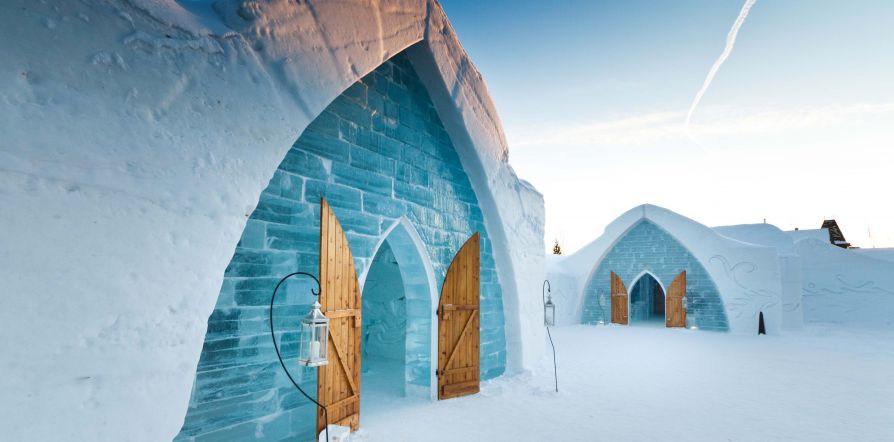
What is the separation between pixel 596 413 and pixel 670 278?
10594mm

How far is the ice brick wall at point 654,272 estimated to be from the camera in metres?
13.9

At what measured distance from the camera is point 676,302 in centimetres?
1428

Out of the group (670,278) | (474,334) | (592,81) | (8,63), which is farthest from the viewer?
(670,278)

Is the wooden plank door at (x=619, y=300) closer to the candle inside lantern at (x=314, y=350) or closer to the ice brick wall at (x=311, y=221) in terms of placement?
the ice brick wall at (x=311, y=221)

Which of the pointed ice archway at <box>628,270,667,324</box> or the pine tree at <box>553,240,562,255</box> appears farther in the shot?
the pine tree at <box>553,240,562,255</box>

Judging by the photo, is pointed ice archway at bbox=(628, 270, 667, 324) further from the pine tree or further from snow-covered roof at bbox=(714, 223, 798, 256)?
the pine tree

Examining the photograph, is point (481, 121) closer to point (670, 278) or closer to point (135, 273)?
point (135, 273)

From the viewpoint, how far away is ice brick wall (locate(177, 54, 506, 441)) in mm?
3684

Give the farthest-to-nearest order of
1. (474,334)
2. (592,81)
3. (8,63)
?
(592,81)
(474,334)
(8,63)

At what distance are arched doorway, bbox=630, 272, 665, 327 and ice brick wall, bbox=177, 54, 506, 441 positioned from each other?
13.0 m

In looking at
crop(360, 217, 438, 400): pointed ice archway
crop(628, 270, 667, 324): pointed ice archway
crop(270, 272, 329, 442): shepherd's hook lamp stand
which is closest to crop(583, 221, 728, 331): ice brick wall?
crop(628, 270, 667, 324): pointed ice archway

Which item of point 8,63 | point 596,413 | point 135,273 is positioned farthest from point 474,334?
point 8,63

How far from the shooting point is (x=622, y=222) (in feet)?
49.5

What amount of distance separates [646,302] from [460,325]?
15.4 meters
